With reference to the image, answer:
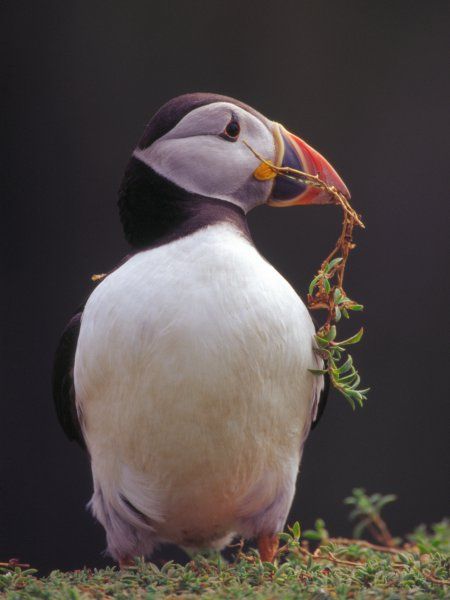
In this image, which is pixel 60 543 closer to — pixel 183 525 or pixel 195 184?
pixel 183 525

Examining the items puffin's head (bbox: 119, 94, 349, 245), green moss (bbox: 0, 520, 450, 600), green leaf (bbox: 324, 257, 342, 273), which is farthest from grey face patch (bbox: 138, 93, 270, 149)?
green moss (bbox: 0, 520, 450, 600)

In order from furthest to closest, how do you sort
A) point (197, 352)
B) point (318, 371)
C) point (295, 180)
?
point (295, 180)
point (318, 371)
point (197, 352)

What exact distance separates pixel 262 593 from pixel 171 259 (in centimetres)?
53

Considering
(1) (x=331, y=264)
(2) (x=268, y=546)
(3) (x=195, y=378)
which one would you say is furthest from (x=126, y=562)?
(1) (x=331, y=264)

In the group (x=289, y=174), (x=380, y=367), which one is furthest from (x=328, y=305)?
(x=380, y=367)

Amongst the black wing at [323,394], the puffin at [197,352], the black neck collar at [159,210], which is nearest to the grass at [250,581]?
the puffin at [197,352]

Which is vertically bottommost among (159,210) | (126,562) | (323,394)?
(126,562)

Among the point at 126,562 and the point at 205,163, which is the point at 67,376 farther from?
the point at 205,163

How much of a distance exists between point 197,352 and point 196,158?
355mm

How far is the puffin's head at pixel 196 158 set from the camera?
1603mm

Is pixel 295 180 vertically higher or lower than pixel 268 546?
higher

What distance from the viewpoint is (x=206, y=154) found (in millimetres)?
1603

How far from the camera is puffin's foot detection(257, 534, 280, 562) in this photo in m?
1.63

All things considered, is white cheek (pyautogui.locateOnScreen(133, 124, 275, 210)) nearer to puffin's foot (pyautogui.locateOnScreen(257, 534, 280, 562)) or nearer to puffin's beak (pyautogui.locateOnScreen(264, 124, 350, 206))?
puffin's beak (pyautogui.locateOnScreen(264, 124, 350, 206))
